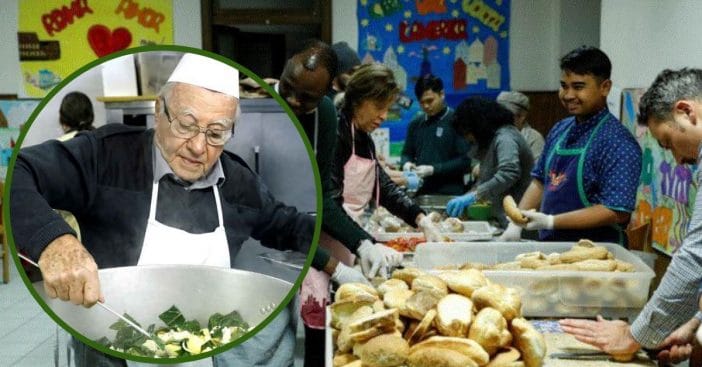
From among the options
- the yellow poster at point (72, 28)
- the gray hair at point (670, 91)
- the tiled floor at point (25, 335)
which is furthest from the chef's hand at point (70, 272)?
the yellow poster at point (72, 28)

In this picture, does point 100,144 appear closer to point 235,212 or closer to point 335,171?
point 235,212

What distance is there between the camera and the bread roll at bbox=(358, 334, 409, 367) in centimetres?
153

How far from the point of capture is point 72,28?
23.7 feet

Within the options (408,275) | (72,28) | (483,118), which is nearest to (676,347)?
(408,275)

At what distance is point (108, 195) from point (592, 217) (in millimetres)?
2230

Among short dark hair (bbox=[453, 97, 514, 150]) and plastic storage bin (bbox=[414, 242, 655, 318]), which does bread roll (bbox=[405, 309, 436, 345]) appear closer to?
plastic storage bin (bbox=[414, 242, 655, 318])

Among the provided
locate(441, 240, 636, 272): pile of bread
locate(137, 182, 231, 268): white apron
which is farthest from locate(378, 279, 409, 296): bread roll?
locate(137, 182, 231, 268): white apron

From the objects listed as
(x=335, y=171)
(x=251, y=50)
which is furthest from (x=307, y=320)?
(x=251, y=50)

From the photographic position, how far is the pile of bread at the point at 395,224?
3.52 m

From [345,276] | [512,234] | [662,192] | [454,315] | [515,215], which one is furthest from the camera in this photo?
[662,192]

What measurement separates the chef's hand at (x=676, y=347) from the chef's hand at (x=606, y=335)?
9cm

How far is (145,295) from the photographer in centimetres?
89

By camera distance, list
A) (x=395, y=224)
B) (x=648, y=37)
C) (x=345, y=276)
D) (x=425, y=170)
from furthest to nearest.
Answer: (x=425, y=170)
(x=648, y=37)
(x=395, y=224)
(x=345, y=276)

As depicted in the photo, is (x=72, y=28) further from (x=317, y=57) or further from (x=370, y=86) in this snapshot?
(x=317, y=57)
